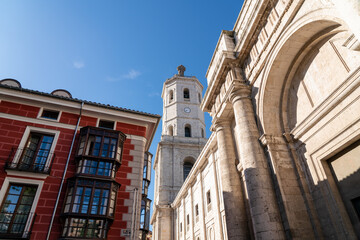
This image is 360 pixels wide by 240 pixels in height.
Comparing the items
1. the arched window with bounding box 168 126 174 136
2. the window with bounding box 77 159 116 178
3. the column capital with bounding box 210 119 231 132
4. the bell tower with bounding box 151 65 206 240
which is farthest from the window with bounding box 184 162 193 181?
the column capital with bounding box 210 119 231 132

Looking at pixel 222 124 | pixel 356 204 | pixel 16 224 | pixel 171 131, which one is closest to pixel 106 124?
pixel 16 224

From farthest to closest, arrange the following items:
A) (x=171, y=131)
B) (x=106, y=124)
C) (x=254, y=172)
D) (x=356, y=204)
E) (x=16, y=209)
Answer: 1. (x=171, y=131)
2. (x=106, y=124)
3. (x=16, y=209)
4. (x=254, y=172)
5. (x=356, y=204)

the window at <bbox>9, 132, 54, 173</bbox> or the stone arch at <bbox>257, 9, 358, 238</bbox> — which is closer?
the stone arch at <bbox>257, 9, 358, 238</bbox>

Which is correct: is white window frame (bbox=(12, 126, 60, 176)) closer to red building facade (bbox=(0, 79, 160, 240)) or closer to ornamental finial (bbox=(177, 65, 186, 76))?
red building facade (bbox=(0, 79, 160, 240))

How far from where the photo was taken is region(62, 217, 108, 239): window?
10289mm

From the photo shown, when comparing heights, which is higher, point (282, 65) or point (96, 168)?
point (282, 65)

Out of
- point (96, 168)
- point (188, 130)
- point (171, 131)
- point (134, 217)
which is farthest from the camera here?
point (188, 130)

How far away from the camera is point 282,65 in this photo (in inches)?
342

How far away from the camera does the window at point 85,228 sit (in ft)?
33.8

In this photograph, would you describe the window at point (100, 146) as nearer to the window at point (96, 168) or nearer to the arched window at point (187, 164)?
the window at point (96, 168)

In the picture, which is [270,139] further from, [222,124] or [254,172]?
[222,124]

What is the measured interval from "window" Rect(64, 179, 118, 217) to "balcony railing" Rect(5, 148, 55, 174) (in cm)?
172

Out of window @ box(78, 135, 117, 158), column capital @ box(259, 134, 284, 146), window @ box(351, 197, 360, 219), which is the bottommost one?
window @ box(351, 197, 360, 219)

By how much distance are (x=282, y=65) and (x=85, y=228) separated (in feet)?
35.2
